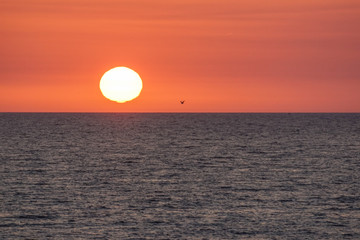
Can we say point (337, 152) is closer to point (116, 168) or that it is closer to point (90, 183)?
point (116, 168)

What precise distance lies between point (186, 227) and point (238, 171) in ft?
105

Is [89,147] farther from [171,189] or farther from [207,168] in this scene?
[171,189]

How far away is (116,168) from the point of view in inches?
2948

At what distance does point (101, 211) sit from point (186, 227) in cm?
774

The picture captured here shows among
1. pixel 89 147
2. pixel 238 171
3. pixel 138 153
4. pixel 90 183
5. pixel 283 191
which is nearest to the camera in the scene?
pixel 283 191

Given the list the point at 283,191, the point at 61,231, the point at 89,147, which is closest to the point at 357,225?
the point at 283,191

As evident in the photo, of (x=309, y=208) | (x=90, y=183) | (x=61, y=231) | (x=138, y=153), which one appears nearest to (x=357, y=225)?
(x=309, y=208)

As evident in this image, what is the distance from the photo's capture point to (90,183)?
6016 centimetres

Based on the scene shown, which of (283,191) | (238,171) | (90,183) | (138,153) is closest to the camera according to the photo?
(283,191)

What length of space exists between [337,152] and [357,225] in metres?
60.9

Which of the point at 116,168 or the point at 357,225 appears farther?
the point at 116,168

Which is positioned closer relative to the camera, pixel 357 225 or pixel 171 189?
pixel 357 225

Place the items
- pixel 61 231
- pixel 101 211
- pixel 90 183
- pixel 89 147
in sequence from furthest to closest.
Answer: pixel 89 147 → pixel 90 183 → pixel 101 211 → pixel 61 231

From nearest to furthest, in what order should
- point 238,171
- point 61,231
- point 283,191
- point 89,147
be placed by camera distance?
point 61,231, point 283,191, point 238,171, point 89,147
